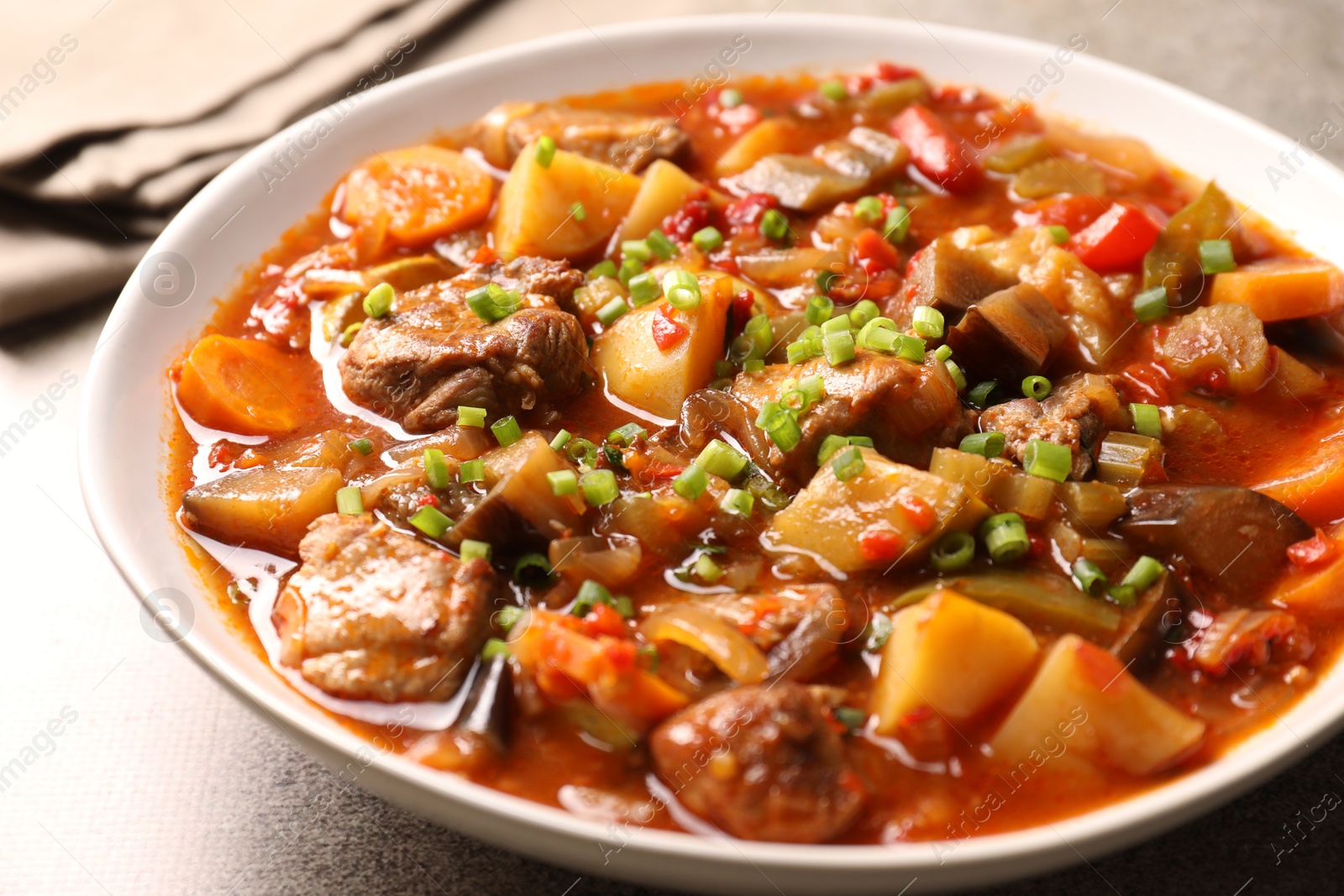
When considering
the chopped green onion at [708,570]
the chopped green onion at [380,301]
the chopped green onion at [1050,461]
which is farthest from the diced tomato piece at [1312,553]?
the chopped green onion at [380,301]

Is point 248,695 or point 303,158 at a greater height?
point 303,158

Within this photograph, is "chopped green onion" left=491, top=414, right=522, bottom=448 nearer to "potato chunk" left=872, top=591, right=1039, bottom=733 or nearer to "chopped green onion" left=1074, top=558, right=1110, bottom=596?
"potato chunk" left=872, top=591, right=1039, bottom=733

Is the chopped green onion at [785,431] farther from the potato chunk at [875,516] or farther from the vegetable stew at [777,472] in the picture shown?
the potato chunk at [875,516]

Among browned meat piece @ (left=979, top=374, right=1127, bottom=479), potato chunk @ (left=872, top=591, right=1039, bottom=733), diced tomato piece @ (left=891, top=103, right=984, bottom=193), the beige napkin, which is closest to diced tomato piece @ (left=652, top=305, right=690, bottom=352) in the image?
browned meat piece @ (left=979, top=374, right=1127, bottom=479)

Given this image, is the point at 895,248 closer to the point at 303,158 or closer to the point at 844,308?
the point at 844,308

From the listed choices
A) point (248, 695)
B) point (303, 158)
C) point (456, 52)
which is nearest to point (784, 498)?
point (248, 695)
